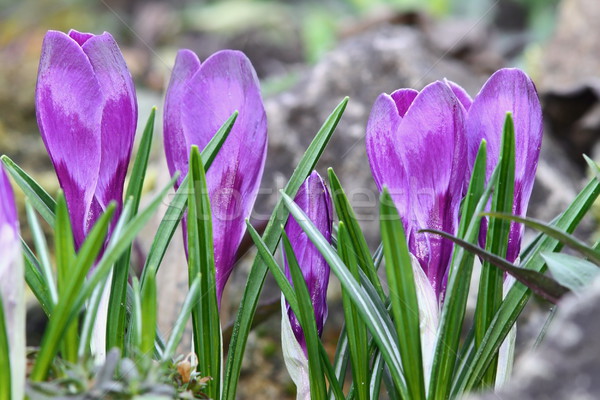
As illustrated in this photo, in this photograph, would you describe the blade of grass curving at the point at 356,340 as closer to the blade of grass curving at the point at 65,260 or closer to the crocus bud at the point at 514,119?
the crocus bud at the point at 514,119

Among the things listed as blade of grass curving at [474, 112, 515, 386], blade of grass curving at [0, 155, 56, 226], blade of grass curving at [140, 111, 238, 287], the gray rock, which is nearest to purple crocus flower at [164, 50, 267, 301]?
blade of grass curving at [140, 111, 238, 287]

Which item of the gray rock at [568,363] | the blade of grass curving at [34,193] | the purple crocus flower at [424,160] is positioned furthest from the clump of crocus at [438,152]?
the blade of grass curving at [34,193]

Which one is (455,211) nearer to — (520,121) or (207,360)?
(520,121)

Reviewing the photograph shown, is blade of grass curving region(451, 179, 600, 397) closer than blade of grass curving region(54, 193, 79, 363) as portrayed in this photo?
No

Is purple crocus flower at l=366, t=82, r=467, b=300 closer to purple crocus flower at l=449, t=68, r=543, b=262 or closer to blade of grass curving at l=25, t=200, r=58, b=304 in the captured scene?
purple crocus flower at l=449, t=68, r=543, b=262

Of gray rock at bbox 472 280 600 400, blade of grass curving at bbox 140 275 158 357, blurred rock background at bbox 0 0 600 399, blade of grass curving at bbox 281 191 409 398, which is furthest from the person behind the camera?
blurred rock background at bbox 0 0 600 399

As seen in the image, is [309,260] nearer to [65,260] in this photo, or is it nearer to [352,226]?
[352,226]

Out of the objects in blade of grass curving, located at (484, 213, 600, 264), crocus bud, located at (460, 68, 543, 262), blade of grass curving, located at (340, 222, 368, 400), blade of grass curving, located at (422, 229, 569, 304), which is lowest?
blade of grass curving, located at (340, 222, 368, 400)
